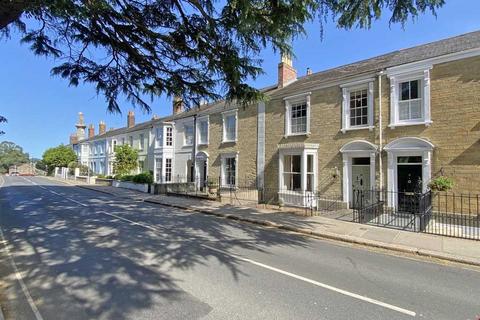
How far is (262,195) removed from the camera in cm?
1853

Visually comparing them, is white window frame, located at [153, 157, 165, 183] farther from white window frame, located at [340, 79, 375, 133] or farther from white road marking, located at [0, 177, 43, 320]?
white road marking, located at [0, 177, 43, 320]

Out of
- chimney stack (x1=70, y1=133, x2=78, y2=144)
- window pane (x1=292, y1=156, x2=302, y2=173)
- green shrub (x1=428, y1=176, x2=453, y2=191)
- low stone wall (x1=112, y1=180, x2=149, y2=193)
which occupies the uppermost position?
chimney stack (x1=70, y1=133, x2=78, y2=144)

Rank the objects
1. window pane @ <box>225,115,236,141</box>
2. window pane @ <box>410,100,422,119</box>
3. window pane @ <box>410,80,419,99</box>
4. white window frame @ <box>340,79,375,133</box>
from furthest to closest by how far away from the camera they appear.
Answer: window pane @ <box>225,115,236,141</box>, white window frame @ <box>340,79,375,133</box>, window pane @ <box>410,80,419,99</box>, window pane @ <box>410,100,422,119</box>

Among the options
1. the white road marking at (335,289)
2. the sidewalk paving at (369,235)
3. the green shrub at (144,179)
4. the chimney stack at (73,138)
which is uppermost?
the chimney stack at (73,138)

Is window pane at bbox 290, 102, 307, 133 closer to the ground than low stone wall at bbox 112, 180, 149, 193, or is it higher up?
higher up

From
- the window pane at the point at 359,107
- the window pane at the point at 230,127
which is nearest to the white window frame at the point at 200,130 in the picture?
the window pane at the point at 230,127

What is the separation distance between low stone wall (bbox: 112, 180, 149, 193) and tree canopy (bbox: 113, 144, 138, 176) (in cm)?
125

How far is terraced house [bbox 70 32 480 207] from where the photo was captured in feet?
39.0

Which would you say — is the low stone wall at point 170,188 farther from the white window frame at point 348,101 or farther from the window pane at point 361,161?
the white window frame at point 348,101

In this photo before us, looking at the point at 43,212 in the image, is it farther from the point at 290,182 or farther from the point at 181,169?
the point at 181,169

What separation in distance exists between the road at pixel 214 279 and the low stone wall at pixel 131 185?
15779mm

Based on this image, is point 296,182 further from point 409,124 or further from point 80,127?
point 80,127

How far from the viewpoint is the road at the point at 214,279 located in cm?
428

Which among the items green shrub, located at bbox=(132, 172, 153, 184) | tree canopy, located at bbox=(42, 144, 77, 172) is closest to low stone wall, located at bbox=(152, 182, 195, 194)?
green shrub, located at bbox=(132, 172, 153, 184)
